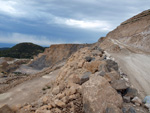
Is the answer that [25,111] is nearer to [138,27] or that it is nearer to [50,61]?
[138,27]

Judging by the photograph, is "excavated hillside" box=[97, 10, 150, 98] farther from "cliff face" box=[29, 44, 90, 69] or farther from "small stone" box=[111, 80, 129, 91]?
"cliff face" box=[29, 44, 90, 69]

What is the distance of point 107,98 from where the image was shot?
4078mm

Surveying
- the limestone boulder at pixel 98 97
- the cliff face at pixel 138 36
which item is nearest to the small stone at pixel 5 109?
the limestone boulder at pixel 98 97

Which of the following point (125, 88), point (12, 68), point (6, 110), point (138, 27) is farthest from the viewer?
point (12, 68)

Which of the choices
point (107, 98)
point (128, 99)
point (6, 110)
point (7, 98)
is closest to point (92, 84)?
point (107, 98)

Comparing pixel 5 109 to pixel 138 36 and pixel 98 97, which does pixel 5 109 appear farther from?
pixel 138 36

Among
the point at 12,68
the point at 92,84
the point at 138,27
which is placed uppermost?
the point at 138,27

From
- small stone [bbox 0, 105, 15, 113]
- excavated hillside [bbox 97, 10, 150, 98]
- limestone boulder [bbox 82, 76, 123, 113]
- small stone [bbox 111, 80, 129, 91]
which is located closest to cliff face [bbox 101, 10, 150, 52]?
excavated hillside [bbox 97, 10, 150, 98]

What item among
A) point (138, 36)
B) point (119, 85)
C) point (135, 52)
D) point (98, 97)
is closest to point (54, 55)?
point (138, 36)

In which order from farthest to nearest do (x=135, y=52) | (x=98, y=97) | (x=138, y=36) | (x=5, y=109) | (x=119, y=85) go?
(x=138, y=36), (x=135, y=52), (x=5, y=109), (x=119, y=85), (x=98, y=97)

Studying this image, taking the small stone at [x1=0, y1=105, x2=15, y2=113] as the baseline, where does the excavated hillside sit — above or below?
above

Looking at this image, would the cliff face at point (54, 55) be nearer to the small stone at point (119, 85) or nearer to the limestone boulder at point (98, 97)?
the small stone at point (119, 85)

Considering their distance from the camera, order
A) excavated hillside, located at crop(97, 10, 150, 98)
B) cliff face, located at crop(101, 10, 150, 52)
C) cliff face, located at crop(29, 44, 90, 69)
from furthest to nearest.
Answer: cliff face, located at crop(29, 44, 90, 69) < cliff face, located at crop(101, 10, 150, 52) < excavated hillside, located at crop(97, 10, 150, 98)

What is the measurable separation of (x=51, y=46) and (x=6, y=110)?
1604 inches
